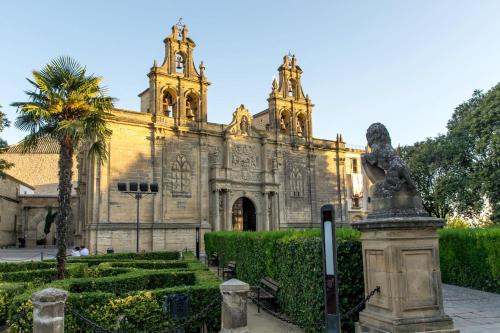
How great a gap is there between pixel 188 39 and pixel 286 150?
40.7 feet

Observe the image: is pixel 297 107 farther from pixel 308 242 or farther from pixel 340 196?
pixel 308 242

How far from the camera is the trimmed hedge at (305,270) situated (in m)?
7.95

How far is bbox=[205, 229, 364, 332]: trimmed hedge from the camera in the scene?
7.95 meters

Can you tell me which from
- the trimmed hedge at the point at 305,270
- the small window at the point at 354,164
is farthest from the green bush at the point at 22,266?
the small window at the point at 354,164

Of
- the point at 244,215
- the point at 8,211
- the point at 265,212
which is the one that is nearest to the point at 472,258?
the point at 265,212

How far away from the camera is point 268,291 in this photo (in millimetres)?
11109

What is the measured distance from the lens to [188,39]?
3189 cm

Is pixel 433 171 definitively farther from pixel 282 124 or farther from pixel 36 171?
pixel 36 171

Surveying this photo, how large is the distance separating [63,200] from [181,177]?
15970 millimetres

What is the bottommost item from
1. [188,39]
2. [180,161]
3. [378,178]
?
[378,178]

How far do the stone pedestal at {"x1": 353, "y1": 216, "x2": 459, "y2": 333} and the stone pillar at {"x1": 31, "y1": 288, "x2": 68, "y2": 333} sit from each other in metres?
5.11

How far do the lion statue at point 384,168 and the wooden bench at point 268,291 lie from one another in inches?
181

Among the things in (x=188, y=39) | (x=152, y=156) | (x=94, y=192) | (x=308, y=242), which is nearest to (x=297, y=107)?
(x=188, y=39)

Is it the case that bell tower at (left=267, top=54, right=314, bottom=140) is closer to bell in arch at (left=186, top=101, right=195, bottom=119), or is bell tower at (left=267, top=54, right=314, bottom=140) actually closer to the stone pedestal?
bell in arch at (left=186, top=101, right=195, bottom=119)
